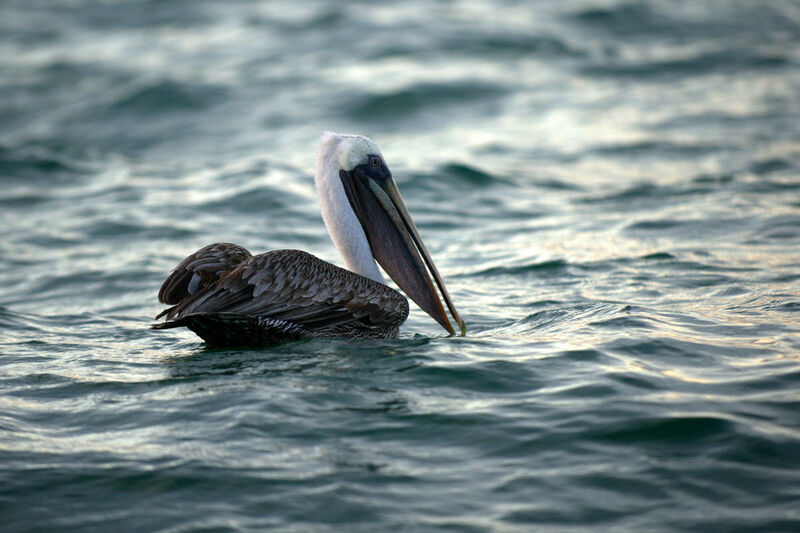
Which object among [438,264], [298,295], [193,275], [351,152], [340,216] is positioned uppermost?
[351,152]

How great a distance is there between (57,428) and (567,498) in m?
2.56

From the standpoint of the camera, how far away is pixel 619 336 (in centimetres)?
578

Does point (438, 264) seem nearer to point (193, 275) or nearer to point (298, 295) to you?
point (298, 295)

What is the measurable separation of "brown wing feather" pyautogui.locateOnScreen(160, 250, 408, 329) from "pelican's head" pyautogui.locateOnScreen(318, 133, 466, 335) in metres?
0.29

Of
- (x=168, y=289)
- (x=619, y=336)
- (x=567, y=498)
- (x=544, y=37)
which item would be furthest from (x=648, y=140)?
(x=567, y=498)

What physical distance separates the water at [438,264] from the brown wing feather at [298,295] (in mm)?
223

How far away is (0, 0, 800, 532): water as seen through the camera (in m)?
3.97

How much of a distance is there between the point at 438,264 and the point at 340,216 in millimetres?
2704

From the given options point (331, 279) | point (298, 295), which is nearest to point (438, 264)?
point (331, 279)

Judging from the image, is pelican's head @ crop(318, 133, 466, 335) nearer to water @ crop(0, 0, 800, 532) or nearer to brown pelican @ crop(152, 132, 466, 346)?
brown pelican @ crop(152, 132, 466, 346)

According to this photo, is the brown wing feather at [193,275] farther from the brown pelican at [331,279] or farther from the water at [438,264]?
the water at [438,264]

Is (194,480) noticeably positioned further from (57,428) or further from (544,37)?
(544,37)

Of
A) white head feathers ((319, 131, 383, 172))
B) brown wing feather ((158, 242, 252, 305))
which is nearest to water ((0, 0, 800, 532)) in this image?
brown wing feather ((158, 242, 252, 305))

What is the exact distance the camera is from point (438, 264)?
29.2 feet
